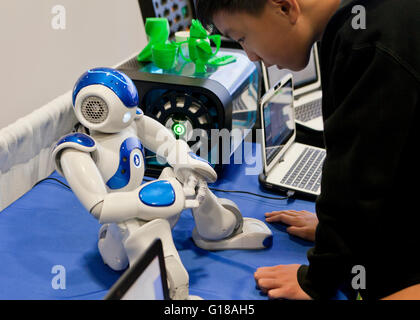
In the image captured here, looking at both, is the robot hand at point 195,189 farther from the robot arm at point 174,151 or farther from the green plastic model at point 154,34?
the green plastic model at point 154,34

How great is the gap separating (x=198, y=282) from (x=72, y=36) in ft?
3.04

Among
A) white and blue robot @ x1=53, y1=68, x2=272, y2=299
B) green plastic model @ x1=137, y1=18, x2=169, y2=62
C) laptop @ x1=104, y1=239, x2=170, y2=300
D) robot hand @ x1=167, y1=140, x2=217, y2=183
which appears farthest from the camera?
green plastic model @ x1=137, y1=18, x2=169, y2=62

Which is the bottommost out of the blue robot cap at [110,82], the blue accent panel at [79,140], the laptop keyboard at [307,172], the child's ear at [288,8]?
the laptop keyboard at [307,172]

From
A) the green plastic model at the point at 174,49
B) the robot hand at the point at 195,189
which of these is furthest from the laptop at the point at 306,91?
the robot hand at the point at 195,189

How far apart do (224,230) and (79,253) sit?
1.04 ft

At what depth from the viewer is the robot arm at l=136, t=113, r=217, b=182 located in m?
0.89

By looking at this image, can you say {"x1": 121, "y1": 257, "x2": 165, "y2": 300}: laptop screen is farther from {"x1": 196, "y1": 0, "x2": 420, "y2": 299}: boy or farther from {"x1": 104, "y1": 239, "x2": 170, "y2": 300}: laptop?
{"x1": 196, "y1": 0, "x2": 420, "y2": 299}: boy

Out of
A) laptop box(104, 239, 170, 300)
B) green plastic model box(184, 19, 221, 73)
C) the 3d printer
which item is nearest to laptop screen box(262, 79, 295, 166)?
the 3d printer

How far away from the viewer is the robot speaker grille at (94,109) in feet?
2.66

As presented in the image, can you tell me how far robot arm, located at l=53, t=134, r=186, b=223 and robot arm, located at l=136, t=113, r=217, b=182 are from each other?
85mm

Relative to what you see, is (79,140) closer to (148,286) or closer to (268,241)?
(148,286)

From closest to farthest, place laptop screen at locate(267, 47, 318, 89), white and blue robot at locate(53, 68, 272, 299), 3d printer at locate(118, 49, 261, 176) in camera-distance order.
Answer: white and blue robot at locate(53, 68, 272, 299), 3d printer at locate(118, 49, 261, 176), laptop screen at locate(267, 47, 318, 89)

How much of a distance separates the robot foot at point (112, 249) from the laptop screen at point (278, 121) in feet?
1.61
